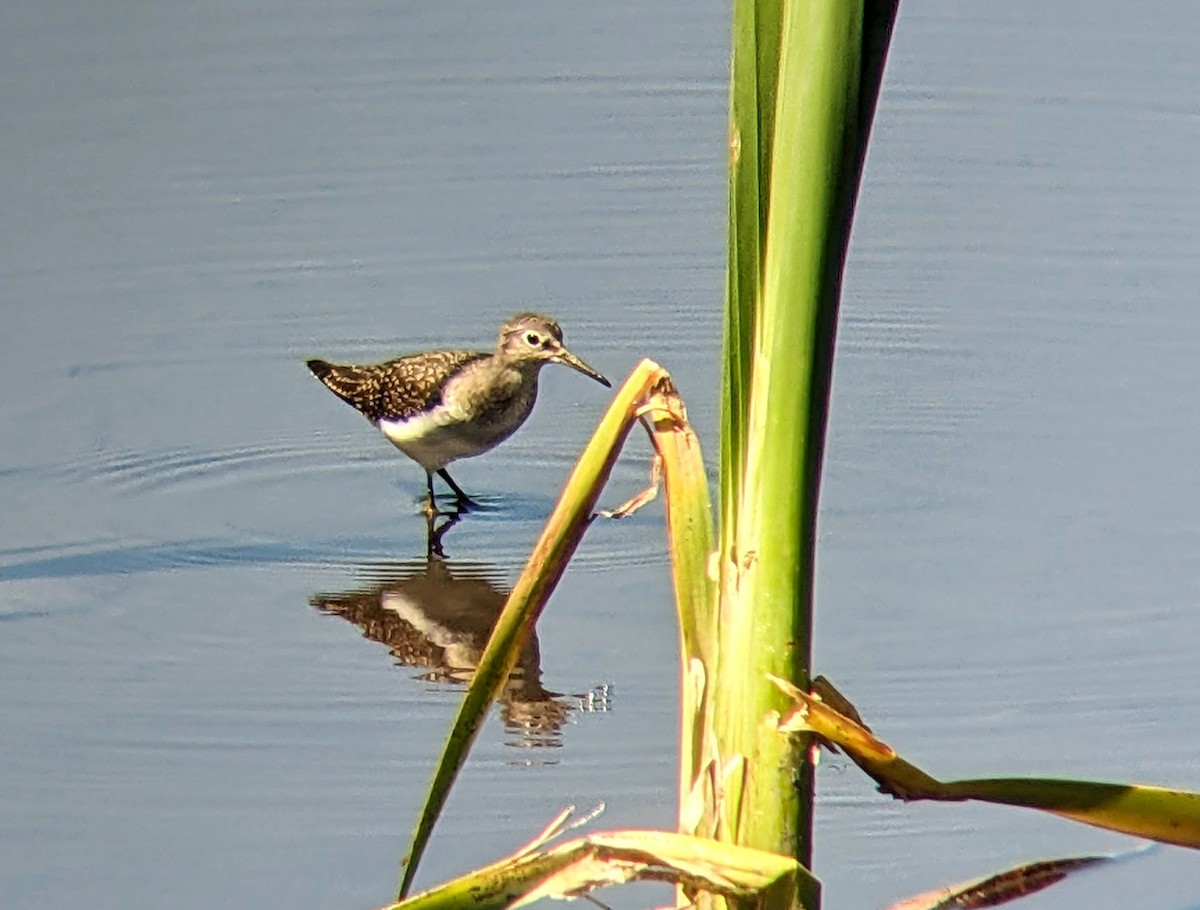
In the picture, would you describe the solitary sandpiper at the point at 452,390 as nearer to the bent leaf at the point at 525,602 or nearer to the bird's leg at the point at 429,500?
the bird's leg at the point at 429,500

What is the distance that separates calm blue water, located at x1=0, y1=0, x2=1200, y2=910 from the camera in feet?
14.1

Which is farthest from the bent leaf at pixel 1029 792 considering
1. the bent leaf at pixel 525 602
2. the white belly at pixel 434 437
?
the white belly at pixel 434 437

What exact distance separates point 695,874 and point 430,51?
6.14 m

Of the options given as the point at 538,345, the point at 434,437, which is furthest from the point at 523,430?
the point at 434,437

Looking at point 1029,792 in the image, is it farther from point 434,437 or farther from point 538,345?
point 538,345

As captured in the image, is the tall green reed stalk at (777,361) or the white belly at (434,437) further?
the white belly at (434,437)

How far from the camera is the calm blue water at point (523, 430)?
4.29 metres

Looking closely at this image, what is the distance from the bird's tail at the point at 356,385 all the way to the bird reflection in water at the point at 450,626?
2.63 ft

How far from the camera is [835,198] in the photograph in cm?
260

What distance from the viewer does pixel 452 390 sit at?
666cm

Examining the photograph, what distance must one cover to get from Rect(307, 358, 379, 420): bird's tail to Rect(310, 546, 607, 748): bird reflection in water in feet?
2.63

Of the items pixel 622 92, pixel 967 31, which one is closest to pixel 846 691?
pixel 622 92

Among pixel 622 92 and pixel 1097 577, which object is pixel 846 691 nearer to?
pixel 1097 577

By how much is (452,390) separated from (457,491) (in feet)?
1.35
